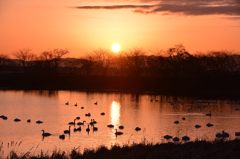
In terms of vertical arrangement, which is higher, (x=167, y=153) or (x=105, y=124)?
(x=167, y=153)

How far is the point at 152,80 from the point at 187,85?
417 inches

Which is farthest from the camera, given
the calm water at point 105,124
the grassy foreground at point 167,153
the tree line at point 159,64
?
the tree line at point 159,64

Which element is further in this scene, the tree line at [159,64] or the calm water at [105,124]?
the tree line at [159,64]

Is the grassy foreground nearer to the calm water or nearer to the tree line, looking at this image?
the calm water

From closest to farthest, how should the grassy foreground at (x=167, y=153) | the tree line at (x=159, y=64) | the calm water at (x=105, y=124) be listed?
the grassy foreground at (x=167, y=153) → the calm water at (x=105, y=124) → the tree line at (x=159, y=64)

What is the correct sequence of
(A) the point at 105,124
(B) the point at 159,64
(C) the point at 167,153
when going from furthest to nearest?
(B) the point at 159,64, (A) the point at 105,124, (C) the point at 167,153

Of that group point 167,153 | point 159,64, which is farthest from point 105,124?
point 159,64

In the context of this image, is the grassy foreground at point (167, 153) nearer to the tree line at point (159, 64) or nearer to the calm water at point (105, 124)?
the calm water at point (105, 124)

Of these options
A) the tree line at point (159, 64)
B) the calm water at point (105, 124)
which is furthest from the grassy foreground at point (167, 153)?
the tree line at point (159, 64)

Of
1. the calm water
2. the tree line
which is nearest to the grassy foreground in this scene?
the calm water

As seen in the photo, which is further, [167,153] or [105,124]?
[105,124]

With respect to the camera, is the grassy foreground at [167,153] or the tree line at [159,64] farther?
the tree line at [159,64]

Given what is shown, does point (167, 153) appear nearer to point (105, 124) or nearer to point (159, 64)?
point (105, 124)

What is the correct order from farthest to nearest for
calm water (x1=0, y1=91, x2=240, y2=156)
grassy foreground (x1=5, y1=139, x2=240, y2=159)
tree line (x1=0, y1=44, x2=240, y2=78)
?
tree line (x1=0, y1=44, x2=240, y2=78), calm water (x1=0, y1=91, x2=240, y2=156), grassy foreground (x1=5, y1=139, x2=240, y2=159)
